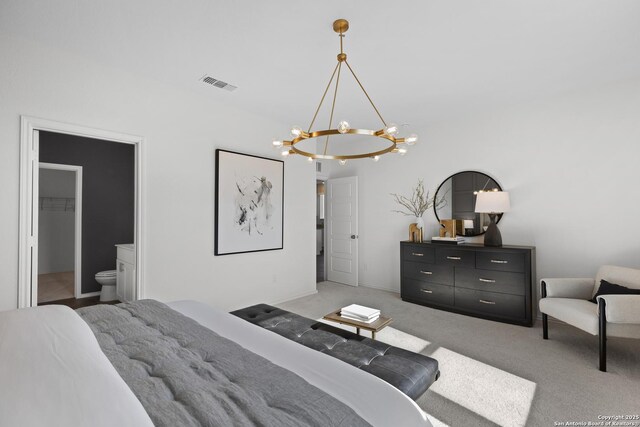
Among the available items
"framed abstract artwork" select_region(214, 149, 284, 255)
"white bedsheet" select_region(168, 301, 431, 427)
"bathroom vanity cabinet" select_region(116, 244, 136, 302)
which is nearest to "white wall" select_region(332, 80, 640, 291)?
"framed abstract artwork" select_region(214, 149, 284, 255)

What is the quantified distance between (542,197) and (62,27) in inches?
197

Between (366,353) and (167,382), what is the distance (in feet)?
3.53

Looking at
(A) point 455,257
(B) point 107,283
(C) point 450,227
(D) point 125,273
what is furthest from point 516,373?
(B) point 107,283

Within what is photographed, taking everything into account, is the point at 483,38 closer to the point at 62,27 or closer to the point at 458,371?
the point at 458,371

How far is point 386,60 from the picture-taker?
274 cm

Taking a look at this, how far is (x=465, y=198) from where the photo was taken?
13.9 feet

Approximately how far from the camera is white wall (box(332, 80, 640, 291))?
319cm

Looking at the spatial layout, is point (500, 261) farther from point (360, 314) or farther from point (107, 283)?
point (107, 283)

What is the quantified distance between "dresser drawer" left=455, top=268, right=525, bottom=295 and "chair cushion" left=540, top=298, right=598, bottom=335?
1.33ft

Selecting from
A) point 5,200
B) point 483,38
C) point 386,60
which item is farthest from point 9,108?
point 483,38

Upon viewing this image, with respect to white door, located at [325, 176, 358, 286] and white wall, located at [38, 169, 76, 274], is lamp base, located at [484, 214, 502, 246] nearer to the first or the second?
white door, located at [325, 176, 358, 286]

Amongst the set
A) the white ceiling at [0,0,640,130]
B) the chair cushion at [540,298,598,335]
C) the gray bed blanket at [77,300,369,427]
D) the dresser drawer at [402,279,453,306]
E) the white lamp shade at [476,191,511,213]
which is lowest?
the dresser drawer at [402,279,453,306]

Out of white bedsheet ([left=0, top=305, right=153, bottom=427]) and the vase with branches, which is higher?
the vase with branches

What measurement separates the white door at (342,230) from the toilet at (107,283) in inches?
138
